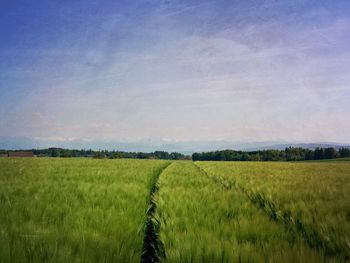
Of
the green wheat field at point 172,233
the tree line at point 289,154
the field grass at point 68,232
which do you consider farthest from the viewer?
the tree line at point 289,154

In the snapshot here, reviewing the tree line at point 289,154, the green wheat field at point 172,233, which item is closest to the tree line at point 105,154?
the tree line at point 289,154

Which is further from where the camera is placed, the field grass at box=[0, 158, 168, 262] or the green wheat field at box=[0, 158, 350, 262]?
the green wheat field at box=[0, 158, 350, 262]

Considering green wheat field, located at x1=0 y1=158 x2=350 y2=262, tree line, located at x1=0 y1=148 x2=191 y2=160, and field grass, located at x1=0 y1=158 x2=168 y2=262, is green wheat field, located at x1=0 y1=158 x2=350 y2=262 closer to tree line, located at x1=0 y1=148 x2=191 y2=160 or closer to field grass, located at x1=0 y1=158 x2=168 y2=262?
field grass, located at x1=0 y1=158 x2=168 y2=262

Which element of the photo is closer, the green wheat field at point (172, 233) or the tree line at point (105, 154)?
the green wheat field at point (172, 233)

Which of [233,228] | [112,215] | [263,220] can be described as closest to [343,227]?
[263,220]

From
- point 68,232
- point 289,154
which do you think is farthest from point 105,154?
point 68,232

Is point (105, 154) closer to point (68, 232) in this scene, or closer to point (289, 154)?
point (289, 154)

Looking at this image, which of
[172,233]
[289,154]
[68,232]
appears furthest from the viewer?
[289,154]

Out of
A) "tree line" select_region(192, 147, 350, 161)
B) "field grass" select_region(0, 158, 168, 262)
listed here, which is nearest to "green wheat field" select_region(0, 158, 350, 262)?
"field grass" select_region(0, 158, 168, 262)

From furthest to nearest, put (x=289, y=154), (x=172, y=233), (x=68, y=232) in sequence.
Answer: (x=289, y=154) < (x=172, y=233) < (x=68, y=232)

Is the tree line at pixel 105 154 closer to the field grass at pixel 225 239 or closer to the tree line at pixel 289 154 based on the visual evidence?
the tree line at pixel 289 154

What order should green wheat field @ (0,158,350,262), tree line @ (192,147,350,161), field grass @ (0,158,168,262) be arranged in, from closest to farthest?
field grass @ (0,158,168,262) → green wheat field @ (0,158,350,262) → tree line @ (192,147,350,161)

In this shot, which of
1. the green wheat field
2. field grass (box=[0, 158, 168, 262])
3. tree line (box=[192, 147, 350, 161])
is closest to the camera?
field grass (box=[0, 158, 168, 262])

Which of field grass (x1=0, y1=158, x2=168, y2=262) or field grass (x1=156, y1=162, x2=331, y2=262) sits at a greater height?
field grass (x1=0, y1=158, x2=168, y2=262)
